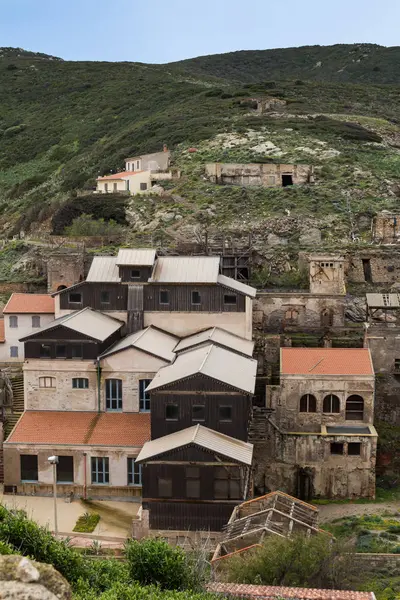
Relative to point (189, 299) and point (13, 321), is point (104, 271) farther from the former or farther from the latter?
point (13, 321)

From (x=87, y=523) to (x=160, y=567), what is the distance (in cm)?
1176

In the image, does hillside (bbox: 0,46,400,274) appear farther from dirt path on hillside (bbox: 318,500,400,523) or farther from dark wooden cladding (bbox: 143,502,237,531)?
dark wooden cladding (bbox: 143,502,237,531)

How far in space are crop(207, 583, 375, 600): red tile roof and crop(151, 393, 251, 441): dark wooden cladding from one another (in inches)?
462

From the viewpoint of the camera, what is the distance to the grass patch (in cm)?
3080

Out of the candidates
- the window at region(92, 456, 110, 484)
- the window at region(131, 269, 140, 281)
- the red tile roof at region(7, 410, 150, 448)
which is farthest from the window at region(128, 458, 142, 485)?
Result: the window at region(131, 269, 140, 281)

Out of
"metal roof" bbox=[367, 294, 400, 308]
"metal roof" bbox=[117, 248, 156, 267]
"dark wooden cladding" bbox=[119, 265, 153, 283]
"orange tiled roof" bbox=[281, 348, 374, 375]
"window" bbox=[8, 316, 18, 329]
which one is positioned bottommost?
"orange tiled roof" bbox=[281, 348, 374, 375]

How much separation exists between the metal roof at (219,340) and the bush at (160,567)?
57.5 ft

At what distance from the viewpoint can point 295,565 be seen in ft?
73.4

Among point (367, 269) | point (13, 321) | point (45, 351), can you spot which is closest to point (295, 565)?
point (45, 351)

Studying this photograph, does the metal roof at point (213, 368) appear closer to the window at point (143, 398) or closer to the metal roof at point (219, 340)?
the metal roof at point (219, 340)

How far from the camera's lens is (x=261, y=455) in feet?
117

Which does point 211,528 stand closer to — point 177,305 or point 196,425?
point 196,425

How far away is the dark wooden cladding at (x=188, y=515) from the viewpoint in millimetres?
30594

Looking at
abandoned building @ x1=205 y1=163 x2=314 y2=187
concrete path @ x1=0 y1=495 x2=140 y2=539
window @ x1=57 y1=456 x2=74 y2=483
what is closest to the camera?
concrete path @ x1=0 y1=495 x2=140 y2=539
